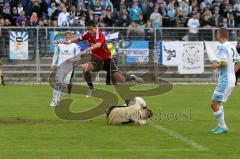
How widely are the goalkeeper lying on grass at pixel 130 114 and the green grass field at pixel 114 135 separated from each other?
173 millimetres

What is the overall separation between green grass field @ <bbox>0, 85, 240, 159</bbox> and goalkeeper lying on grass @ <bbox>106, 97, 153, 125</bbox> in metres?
0.17

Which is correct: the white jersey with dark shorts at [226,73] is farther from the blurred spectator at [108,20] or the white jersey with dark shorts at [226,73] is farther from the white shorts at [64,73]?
the blurred spectator at [108,20]

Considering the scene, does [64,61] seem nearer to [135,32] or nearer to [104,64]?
[104,64]

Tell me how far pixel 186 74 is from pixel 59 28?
19.1 ft

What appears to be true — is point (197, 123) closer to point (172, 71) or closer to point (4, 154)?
point (4, 154)

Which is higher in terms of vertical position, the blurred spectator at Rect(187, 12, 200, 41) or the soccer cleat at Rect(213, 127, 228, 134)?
the blurred spectator at Rect(187, 12, 200, 41)

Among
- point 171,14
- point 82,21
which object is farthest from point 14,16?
point 171,14

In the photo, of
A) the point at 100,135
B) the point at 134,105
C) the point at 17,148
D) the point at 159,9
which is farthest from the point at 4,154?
the point at 159,9

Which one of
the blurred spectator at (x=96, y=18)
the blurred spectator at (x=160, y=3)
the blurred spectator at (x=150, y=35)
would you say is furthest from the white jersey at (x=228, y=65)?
the blurred spectator at (x=160, y=3)

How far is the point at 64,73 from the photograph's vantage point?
2028cm

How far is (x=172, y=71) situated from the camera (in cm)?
3019

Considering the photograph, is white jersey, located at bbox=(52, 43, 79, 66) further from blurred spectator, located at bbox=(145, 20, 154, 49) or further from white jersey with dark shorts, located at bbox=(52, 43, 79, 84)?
blurred spectator, located at bbox=(145, 20, 154, 49)

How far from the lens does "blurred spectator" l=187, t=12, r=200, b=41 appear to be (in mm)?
30969

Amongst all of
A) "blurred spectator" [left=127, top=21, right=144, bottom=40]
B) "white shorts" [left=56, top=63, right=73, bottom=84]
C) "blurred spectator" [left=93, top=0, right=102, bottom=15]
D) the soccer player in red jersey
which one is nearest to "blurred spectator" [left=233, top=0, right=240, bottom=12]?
"blurred spectator" [left=127, top=21, right=144, bottom=40]
